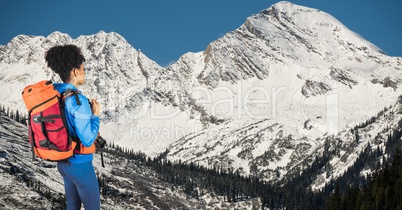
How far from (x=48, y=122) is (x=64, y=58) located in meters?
1.65

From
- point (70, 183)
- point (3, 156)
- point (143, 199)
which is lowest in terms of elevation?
point (143, 199)

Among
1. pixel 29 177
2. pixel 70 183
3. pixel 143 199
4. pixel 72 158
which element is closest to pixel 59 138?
pixel 72 158

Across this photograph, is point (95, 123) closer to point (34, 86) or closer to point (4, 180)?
point (34, 86)

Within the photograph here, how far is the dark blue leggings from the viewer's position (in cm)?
1073

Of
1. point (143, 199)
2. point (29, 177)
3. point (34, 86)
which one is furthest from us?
point (143, 199)

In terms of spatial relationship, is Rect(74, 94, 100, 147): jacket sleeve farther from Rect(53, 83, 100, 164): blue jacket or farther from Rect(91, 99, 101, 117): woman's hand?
Rect(91, 99, 101, 117): woman's hand

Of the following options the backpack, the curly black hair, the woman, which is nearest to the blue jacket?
the woman

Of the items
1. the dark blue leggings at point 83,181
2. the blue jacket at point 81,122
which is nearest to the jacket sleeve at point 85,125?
the blue jacket at point 81,122

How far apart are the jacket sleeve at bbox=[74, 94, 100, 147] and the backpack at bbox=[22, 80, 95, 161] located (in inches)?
6.9

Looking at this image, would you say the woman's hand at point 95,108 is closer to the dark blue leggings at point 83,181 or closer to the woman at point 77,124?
the woman at point 77,124

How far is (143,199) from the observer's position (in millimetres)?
195375

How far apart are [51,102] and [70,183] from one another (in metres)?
1.93

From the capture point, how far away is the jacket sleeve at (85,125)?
1036cm

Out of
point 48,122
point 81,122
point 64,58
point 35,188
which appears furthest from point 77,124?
point 35,188
